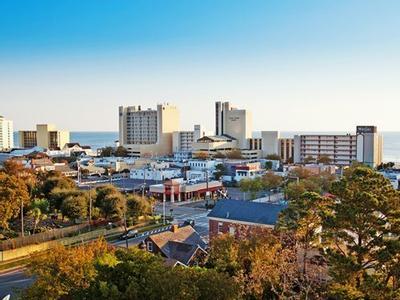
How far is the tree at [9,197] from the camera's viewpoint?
29.3 m

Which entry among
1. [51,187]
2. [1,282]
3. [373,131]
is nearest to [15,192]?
[1,282]

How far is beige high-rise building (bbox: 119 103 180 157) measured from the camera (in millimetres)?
112188

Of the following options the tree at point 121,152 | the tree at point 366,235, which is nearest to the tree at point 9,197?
the tree at point 366,235

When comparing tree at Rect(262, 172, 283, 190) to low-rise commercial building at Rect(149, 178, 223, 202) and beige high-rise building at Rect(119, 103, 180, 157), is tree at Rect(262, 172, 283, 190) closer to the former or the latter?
low-rise commercial building at Rect(149, 178, 223, 202)

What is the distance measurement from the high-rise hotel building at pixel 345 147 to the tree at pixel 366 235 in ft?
224

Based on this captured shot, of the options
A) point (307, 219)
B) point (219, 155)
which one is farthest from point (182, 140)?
point (307, 219)

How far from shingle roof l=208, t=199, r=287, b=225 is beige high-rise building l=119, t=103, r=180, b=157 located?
7739cm

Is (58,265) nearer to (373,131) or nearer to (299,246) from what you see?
(299,246)

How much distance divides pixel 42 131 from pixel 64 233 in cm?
11385

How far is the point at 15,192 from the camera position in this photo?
99.2 feet

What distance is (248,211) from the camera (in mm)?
30797

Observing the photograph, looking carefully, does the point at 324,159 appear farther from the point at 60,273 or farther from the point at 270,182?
the point at 60,273

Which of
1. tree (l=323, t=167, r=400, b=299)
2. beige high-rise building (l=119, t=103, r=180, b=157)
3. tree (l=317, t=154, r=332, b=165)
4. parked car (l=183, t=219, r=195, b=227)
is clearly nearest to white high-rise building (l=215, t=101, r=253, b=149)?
beige high-rise building (l=119, t=103, r=180, b=157)

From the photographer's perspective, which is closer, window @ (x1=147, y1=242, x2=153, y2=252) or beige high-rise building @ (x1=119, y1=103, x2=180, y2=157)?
window @ (x1=147, y1=242, x2=153, y2=252)
